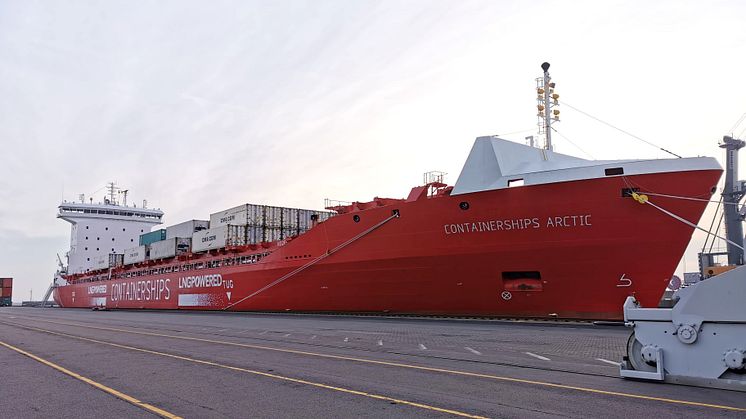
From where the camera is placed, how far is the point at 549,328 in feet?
54.4

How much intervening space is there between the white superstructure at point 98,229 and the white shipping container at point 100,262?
350mm

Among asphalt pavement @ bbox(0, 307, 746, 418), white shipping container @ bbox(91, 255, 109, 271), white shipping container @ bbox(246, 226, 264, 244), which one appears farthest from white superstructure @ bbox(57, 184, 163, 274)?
asphalt pavement @ bbox(0, 307, 746, 418)

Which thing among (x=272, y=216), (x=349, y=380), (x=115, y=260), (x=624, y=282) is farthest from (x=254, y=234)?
(x=115, y=260)

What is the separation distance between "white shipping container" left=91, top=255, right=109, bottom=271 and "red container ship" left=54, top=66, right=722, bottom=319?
38.3 meters

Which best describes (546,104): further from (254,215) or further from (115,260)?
(115,260)

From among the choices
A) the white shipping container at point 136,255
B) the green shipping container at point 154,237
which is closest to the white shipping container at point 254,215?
the green shipping container at point 154,237

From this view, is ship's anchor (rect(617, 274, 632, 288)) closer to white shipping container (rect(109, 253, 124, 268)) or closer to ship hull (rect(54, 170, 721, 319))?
ship hull (rect(54, 170, 721, 319))

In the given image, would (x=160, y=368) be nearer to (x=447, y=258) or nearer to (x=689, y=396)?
(x=689, y=396)

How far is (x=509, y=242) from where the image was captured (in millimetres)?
18797

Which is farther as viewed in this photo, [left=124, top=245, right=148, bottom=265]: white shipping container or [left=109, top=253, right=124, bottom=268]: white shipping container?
[left=109, top=253, right=124, bottom=268]: white shipping container

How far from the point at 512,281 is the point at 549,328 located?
286cm

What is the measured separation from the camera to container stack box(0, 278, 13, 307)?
103 m

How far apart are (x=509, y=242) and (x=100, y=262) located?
186 feet

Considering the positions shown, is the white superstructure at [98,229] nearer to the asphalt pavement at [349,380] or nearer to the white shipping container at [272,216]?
the white shipping container at [272,216]
